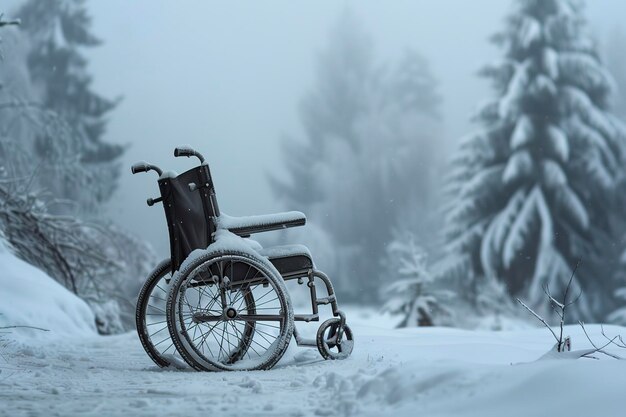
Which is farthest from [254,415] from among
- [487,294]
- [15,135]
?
[15,135]

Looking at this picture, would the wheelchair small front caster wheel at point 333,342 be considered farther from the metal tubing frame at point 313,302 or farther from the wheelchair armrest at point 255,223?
the wheelchair armrest at point 255,223

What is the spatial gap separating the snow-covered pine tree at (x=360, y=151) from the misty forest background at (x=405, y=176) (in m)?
Answer: 0.04

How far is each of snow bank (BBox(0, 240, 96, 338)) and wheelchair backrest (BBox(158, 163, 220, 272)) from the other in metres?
1.73

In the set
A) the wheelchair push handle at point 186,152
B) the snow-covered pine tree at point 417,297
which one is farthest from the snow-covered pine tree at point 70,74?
the wheelchair push handle at point 186,152

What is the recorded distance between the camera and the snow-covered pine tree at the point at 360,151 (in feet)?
59.6

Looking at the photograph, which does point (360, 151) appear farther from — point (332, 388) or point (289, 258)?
point (332, 388)

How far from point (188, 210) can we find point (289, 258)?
1.67 feet

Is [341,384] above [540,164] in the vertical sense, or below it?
above

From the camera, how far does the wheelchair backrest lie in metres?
3.42

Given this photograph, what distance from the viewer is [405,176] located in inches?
735

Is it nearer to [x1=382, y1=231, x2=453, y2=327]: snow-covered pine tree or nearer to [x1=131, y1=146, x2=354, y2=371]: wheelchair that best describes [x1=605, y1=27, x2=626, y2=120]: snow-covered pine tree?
[x1=382, y1=231, x2=453, y2=327]: snow-covered pine tree

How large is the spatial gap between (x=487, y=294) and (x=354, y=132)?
694 cm

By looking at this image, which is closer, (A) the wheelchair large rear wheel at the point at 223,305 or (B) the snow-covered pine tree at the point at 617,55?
(A) the wheelchair large rear wheel at the point at 223,305

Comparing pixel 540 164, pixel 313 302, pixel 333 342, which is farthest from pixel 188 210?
pixel 540 164
